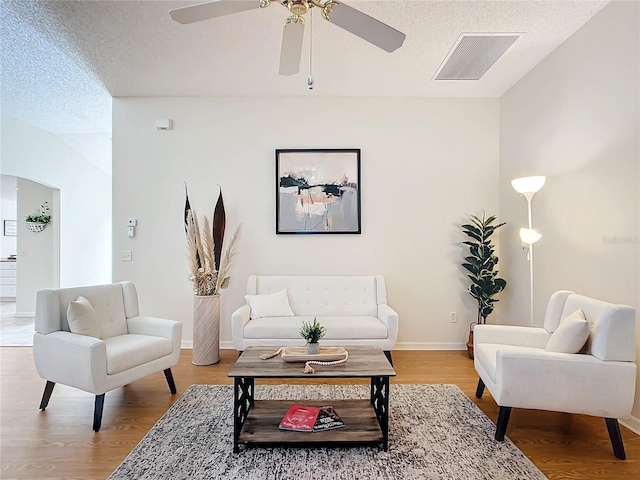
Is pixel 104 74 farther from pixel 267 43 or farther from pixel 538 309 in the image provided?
pixel 538 309

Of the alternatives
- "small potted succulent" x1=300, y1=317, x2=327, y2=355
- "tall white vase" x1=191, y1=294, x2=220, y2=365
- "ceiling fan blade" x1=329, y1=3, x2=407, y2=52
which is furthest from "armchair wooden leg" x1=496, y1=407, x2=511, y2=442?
"tall white vase" x1=191, y1=294, x2=220, y2=365

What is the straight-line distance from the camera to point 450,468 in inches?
80.3

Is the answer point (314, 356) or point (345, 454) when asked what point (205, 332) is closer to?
point (314, 356)

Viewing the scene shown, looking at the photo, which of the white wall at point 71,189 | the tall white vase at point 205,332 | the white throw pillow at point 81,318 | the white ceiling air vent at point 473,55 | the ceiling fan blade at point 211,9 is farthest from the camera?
the white wall at point 71,189

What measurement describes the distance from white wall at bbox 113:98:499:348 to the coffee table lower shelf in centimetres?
196

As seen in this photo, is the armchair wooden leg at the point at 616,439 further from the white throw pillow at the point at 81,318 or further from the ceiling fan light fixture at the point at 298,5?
the white throw pillow at the point at 81,318

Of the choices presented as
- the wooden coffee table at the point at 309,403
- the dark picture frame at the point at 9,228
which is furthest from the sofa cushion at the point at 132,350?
the dark picture frame at the point at 9,228

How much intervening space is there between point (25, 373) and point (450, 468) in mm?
3792

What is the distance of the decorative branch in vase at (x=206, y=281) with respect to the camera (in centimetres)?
381

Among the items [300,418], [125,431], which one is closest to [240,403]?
[300,418]

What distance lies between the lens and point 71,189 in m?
6.51

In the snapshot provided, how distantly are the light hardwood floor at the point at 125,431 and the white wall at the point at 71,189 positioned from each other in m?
3.35

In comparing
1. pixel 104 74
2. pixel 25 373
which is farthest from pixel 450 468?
pixel 104 74

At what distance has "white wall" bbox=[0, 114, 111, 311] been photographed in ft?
17.8
